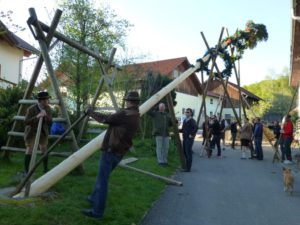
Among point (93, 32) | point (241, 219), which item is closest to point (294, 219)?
point (241, 219)

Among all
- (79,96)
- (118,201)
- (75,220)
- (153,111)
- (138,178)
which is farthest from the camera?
(79,96)

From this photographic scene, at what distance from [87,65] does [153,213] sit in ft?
29.9

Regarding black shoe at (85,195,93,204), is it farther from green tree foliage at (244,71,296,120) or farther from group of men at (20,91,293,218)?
green tree foliage at (244,71,296,120)

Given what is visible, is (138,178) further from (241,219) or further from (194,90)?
(194,90)

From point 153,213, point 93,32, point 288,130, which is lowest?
point 153,213

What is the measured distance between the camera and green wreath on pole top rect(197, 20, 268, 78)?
1560cm

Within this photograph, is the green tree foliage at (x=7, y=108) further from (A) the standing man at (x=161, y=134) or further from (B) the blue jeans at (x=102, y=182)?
(B) the blue jeans at (x=102, y=182)

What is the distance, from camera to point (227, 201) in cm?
807

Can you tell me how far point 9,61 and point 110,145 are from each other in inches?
805

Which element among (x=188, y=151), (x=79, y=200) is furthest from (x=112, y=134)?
(x=188, y=151)

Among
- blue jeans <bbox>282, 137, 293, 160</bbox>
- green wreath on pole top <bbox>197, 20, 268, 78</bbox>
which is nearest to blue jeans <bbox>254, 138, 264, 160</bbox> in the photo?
blue jeans <bbox>282, 137, 293, 160</bbox>

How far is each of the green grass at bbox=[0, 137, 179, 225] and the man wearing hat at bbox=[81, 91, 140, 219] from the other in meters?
0.25

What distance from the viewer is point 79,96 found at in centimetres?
1490

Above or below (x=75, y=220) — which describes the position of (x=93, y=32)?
above
